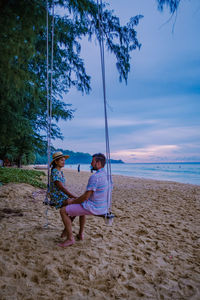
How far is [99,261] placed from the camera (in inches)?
98.9

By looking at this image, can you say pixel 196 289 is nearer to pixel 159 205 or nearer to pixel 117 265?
pixel 117 265

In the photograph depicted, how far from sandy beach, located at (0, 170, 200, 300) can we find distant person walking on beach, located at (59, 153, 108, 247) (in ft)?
1.61

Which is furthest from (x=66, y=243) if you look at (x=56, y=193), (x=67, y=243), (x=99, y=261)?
(x=56, y=193)

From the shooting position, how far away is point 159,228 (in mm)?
4039

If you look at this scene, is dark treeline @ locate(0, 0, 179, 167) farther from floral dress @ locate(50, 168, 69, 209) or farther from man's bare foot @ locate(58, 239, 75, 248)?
man's bare foot @ locate(58, 239, 75, 248)

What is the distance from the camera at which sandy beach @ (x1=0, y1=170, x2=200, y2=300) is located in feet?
6.53

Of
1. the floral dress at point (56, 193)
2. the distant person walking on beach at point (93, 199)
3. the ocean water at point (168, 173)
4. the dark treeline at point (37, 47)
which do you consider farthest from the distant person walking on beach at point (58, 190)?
the ocean water at point (168, 173)

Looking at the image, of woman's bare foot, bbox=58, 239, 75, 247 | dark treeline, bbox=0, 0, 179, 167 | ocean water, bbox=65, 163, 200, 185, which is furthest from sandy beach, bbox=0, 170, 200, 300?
ocean water, bbox=65, 163, 200, 185

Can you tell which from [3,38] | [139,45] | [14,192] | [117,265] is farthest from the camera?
[14,192]

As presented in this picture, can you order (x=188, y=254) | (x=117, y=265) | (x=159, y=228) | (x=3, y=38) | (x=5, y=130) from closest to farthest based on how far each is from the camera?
(x=3, y=38), (x=117, y=265), (x=188, y=254), (x=159, y=228), (x=5, y=130)

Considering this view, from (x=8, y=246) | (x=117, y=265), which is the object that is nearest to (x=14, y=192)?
(x=8, y=246)

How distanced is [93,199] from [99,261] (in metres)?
0.81

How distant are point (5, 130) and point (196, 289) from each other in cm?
504

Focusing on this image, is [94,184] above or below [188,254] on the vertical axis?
above
